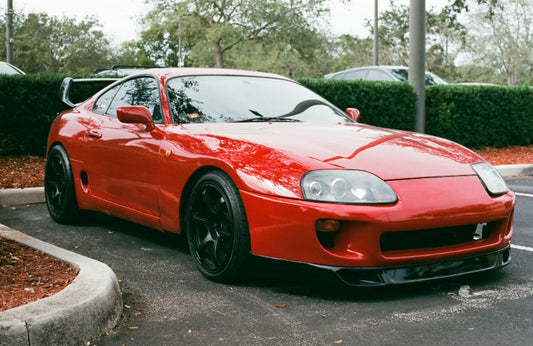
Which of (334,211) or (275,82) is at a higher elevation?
(275,82)

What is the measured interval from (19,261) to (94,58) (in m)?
52.9

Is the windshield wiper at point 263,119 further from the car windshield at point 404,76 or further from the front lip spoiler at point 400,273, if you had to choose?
the car windshield at point 404,76

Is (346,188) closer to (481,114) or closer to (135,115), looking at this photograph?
(135,115)

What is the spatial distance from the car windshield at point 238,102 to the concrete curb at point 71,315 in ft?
5.06

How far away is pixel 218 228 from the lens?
4125mm

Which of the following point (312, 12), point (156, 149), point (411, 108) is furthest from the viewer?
point (312, 12)

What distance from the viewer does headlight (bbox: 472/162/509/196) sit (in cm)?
403

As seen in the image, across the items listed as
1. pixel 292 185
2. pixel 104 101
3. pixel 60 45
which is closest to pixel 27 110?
pixel 104 101

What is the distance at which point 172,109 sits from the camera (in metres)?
4.87

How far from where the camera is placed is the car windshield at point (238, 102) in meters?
4.79

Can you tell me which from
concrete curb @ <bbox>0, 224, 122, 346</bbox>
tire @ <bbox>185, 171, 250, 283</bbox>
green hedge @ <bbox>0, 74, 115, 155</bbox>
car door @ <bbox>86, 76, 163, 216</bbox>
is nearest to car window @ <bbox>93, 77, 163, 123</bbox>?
car door @ <bbox>86, 76, 163, 216</bbox>

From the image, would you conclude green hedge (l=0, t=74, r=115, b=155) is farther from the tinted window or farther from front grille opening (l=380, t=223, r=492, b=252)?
the tinted window

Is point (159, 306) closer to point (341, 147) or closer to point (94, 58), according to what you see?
point (341, 147)

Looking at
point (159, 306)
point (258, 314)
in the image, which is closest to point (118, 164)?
point (159, 306)
